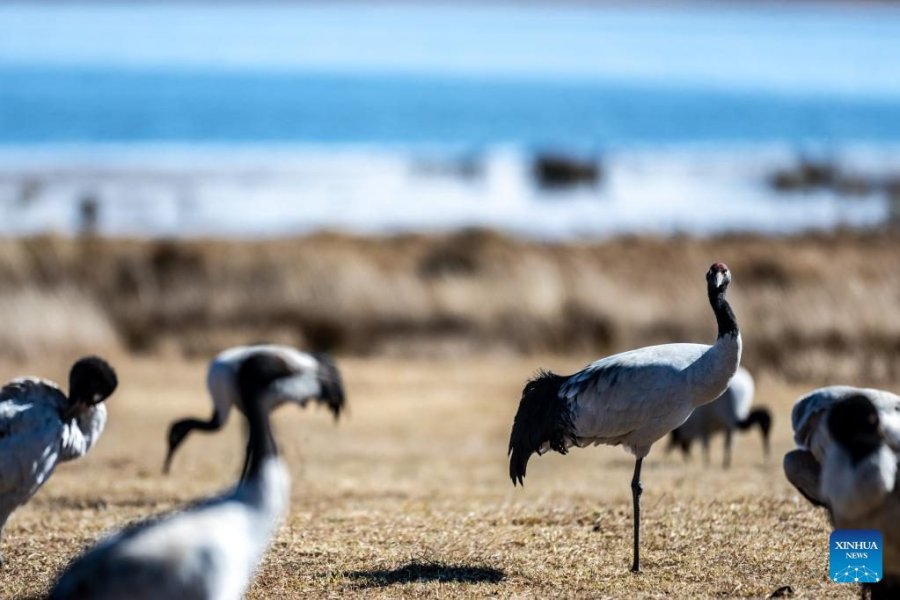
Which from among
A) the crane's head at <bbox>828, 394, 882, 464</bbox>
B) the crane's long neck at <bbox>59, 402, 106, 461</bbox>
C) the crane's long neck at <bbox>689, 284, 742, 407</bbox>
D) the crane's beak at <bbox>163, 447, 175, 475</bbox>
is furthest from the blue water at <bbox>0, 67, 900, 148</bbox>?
the crane's head at <bbox>828, 394, 882, 464</bbox>

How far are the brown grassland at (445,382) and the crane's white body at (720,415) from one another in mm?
413

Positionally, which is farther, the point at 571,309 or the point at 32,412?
the point at 571,309

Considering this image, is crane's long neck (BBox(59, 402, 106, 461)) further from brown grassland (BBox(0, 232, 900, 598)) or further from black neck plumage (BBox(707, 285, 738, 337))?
black neck plumage (BBox(707, 285, 738, 337))

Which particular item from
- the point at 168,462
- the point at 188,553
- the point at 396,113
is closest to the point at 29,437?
the point at 188,553

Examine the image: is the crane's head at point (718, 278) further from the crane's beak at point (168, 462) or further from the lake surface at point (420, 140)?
the lake surface at point (420, 140)

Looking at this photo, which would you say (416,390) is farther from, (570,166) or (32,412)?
(570,166)

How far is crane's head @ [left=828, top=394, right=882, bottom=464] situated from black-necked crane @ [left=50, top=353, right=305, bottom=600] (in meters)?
2.68

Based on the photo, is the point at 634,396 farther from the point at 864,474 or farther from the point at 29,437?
the point at 29,437

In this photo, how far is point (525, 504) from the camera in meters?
10.5

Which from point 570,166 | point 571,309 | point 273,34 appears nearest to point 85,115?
point 570,166

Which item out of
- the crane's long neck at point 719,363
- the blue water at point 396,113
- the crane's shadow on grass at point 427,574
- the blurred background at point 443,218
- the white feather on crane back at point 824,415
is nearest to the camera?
the white feather on crane back at point 824,415

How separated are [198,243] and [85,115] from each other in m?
43.7

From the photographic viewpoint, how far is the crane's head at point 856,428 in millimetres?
6703

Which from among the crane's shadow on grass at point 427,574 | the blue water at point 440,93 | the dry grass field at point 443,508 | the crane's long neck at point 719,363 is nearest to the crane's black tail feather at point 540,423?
the dry grass field at point 443,508
